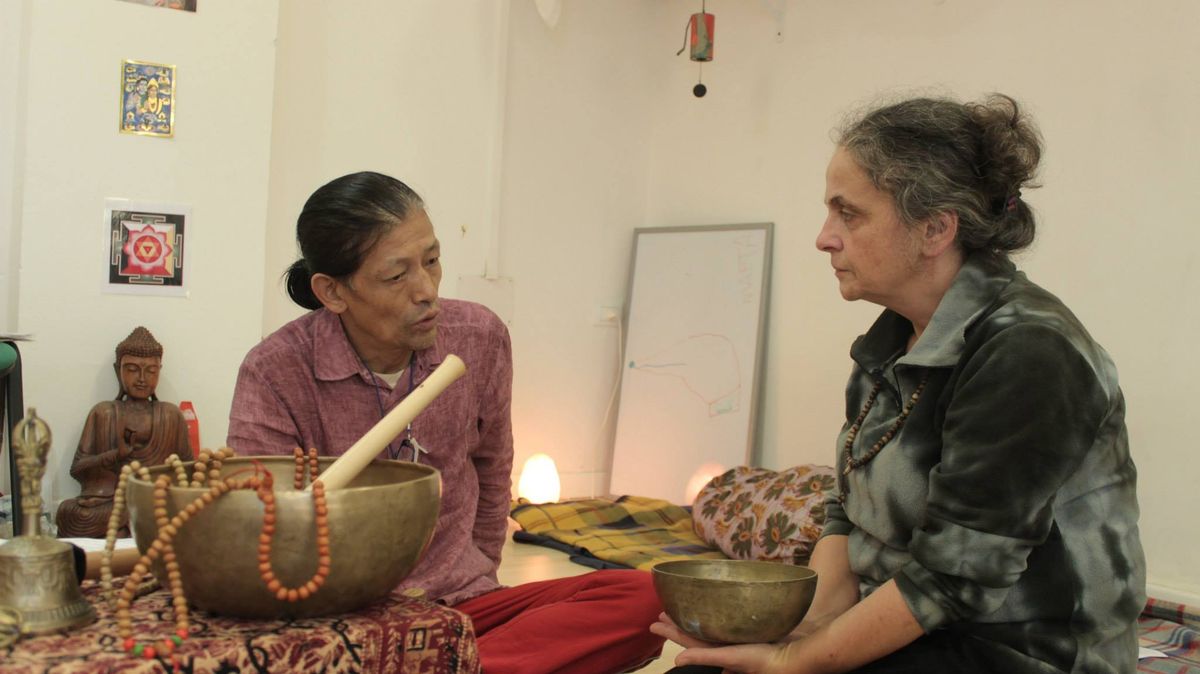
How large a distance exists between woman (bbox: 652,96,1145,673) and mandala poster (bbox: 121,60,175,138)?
281cm

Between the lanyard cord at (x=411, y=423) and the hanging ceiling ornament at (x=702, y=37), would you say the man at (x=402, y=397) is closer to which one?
the lanyard cord at (x=411, y=423)

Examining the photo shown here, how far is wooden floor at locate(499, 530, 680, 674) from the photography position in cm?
380

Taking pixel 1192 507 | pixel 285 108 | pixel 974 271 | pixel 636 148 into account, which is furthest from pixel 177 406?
pixel 1192 507

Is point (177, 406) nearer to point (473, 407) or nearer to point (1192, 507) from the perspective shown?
point (473, 407)

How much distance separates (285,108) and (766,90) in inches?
79.5

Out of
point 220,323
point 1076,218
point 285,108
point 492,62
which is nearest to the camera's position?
point 1076,218

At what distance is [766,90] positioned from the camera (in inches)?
195

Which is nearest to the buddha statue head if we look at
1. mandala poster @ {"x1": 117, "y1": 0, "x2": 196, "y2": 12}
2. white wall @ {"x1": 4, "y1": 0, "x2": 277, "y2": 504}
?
white wall @ {"x1": 4, "y1": 0, "x2": 277, "y2": 504}

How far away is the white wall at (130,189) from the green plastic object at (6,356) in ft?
2.14

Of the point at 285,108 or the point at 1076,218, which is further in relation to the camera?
the point at 285,108

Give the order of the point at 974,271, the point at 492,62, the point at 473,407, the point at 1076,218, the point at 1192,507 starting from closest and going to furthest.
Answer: the point at 974,271, the point at 473,407, the point at 1192,507, the point at 1076,218, the point at 492,62

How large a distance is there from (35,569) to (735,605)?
0.91 metres

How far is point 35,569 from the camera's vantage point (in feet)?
3.30

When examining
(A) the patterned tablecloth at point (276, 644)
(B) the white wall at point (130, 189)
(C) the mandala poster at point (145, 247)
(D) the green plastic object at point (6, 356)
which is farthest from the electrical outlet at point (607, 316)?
(A) the patterned tablecloth at point (276, 644)
